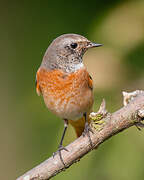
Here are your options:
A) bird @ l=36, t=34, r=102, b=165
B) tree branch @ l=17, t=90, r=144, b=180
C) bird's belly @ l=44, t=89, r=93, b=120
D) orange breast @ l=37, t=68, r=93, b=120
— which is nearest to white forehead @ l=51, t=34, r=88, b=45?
bird @ l=36, t=34, r=102, b=165

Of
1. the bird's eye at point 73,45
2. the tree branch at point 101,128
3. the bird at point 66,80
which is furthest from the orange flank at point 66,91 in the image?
the tree branch at point 101,128

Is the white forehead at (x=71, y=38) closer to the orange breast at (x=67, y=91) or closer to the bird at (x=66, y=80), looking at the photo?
the bird at (x=66, y=80)

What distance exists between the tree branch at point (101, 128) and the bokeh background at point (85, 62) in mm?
211

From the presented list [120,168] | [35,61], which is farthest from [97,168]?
[35,61]

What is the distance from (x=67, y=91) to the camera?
332 centimetres

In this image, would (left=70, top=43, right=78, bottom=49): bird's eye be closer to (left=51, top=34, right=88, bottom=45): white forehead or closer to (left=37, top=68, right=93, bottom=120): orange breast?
(left=51, top=34, right=88, bottom=45): white forehead

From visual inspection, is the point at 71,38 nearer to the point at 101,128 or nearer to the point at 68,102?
the point at 68,102

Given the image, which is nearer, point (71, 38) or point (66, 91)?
point (71, 38)

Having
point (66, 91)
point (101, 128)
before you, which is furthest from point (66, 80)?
point (101, 128)

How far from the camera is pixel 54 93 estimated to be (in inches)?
132

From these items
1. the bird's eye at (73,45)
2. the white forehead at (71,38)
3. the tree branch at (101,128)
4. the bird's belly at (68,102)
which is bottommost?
the tree branch at (101,128)

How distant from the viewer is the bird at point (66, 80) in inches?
130

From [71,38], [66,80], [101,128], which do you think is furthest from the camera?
[66,80]

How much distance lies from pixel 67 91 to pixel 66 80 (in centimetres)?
9
